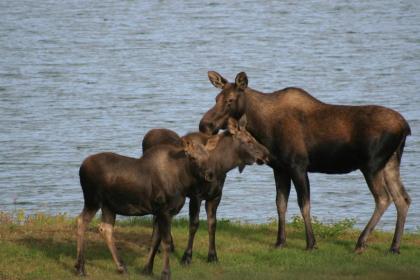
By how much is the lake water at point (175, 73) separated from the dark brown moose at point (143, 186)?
8242 millimetres

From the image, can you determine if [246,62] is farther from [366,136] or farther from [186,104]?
[366,136]

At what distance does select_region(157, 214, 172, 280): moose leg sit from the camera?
52.3 ft

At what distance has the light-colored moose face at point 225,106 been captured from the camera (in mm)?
17953

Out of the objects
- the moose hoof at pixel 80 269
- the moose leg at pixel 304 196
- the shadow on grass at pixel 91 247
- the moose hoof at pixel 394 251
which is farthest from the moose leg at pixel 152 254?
the moose hoof at pixel 394 251

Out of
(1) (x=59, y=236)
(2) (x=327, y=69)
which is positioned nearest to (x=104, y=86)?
(2) (x=327, y=69)

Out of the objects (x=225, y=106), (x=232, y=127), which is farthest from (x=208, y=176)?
(x=225, y=106)

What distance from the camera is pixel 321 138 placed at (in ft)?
59.7

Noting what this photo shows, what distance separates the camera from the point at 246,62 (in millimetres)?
47375

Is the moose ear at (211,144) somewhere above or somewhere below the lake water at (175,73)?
above

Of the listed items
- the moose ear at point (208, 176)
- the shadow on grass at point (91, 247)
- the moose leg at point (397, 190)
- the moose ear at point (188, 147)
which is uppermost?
the moose ear at point (188, 147)

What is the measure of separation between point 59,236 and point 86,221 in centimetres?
205

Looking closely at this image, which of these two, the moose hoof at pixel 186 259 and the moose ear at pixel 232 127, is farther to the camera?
the moose hoof at pixel 186 259

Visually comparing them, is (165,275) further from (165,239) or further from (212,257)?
(212,257)

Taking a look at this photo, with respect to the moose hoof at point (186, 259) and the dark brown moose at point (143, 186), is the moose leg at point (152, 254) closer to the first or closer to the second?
the dark brown moose at point (143, 186)
